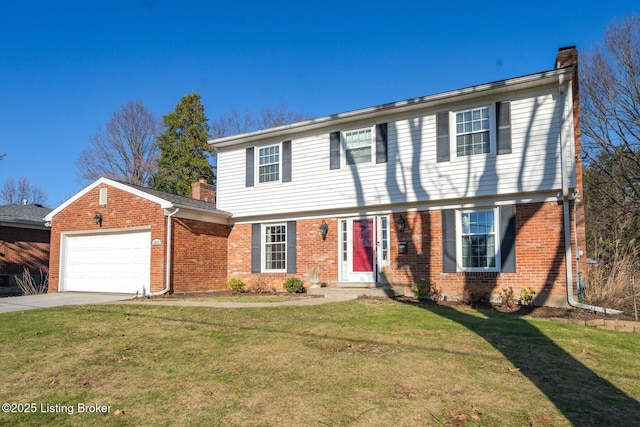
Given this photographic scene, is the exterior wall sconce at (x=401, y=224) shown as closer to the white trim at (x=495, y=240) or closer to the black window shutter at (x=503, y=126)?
the white trim at (x=495, y=240)

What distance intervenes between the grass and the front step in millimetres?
3588

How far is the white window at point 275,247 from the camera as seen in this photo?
48.8ft

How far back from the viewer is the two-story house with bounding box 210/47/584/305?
10.8 metres

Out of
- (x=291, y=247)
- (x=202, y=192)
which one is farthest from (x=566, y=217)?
(x=202, y=192)

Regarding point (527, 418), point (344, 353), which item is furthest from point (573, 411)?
point (344, 353)

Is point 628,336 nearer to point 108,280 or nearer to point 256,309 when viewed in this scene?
point 256,309

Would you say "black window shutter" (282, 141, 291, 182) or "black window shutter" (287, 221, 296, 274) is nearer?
"black window shutter" (287, 221, 296, 274)

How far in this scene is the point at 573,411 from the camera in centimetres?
407

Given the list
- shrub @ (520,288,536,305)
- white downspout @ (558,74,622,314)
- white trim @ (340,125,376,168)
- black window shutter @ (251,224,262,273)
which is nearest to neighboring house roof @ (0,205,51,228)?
black window shutter @ (251,224,262,273)

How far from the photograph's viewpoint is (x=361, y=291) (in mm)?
12328

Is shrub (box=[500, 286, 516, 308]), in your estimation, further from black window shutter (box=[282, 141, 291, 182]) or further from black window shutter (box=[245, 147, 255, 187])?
black window shutter (box=[245, 147, 255, 187])

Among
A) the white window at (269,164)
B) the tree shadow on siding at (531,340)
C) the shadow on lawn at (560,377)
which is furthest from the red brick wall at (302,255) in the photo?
the shadow on lawn at (560,377)

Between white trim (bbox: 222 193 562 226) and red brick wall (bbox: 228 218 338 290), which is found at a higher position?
white trim (bbox: 222 193 562 226)

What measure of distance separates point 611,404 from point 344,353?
2.95m
